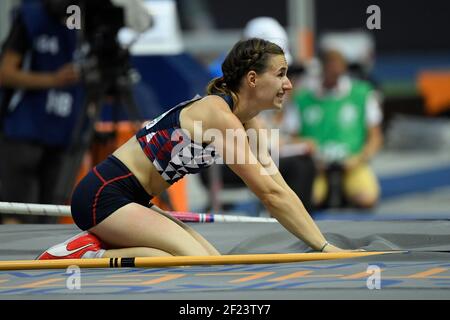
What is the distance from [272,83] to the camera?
13.8 feet

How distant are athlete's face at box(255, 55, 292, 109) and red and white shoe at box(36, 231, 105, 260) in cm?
82

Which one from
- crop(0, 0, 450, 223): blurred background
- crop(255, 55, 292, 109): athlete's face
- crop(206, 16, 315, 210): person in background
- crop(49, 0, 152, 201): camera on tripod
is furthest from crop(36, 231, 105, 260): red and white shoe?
crop(206, 16, 315, 210): person in background

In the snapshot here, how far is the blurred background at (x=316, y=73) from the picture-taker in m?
6.60

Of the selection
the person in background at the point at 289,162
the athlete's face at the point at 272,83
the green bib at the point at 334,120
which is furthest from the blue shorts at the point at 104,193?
the green bib at the point at 334,120

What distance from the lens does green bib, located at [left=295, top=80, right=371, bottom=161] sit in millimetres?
8117

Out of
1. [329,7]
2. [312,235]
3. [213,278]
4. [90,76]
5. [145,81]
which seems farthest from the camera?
[329,7]

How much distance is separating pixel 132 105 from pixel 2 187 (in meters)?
0.83

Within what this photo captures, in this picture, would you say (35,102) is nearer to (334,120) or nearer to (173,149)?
(173,149)

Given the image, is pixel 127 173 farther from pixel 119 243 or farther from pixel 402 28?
pixel 402 28

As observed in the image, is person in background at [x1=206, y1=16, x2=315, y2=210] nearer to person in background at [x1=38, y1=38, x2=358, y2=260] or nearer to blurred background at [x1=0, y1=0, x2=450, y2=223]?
blurred background at [x1=0, y1=0, x2=450, y2=223]

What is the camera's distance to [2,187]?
6.12 m

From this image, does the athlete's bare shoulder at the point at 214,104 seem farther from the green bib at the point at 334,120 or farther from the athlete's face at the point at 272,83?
the green bib at the point at 334,120

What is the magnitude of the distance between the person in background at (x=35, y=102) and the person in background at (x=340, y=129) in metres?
2.29
